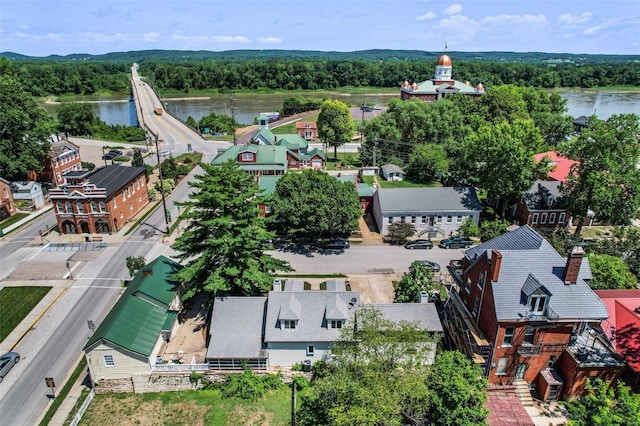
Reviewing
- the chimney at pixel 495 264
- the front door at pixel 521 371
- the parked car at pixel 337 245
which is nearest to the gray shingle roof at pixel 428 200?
the parked car at pixel 337 245

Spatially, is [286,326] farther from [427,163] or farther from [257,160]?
[427,163]

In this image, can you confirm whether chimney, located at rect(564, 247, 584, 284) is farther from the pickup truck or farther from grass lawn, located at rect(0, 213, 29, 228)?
grass lawn, located at rect(0, 213, 29, 228)

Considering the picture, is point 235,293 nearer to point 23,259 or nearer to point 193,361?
point 193,361

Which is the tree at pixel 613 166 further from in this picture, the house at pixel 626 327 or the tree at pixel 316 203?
the tree at pixel 316 203

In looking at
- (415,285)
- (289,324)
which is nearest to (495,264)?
(415,285)

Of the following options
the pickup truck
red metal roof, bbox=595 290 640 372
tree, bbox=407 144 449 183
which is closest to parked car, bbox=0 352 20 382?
the pickup truck

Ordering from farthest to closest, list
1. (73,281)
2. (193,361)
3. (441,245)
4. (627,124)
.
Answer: (441,245)
(627,124)
(73,281)
(193,361)

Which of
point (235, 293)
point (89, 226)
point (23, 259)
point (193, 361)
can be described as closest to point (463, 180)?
point (235, 293)
